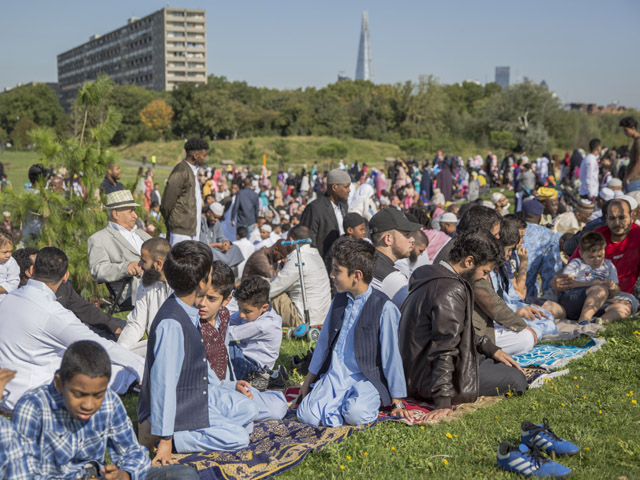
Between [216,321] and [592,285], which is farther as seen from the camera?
[592,285]

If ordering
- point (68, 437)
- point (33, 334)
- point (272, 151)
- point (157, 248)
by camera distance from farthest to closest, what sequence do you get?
point (272, 151) < point (157, 248) < point (33, 334) < point (68, 437)

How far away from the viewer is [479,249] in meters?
4.96

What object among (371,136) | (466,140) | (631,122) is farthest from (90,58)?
(631,122)

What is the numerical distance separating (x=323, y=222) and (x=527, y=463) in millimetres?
4993

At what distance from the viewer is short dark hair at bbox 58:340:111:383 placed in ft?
9.95

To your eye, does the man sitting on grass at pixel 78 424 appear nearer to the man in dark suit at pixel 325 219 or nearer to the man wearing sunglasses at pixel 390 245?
the man wearing sunglasses at pixel 390 245

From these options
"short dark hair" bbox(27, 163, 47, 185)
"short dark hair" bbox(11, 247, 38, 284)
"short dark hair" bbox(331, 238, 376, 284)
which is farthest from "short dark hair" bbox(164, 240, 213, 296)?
"short dark hair" bbox(27, 163, 47, 185)

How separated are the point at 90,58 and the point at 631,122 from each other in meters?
156

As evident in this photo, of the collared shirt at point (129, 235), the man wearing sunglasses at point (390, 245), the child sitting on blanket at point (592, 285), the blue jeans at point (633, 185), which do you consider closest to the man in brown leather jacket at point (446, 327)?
the man wearing sunglasses at point (390, 245)

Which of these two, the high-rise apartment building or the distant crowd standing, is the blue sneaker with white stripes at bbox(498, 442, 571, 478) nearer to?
the distant crowd standing

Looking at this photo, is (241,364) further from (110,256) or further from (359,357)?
(110,256)

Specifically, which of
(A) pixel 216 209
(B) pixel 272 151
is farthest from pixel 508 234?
(B) pixel 272 151

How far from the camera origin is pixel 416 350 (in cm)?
491

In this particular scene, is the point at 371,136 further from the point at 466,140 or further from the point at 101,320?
the point at 101,320
